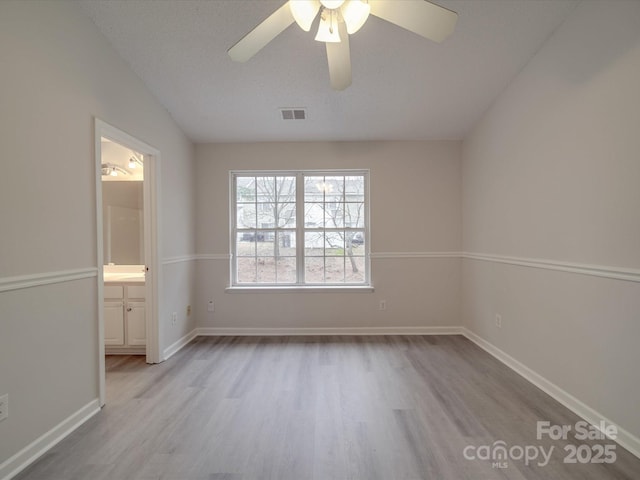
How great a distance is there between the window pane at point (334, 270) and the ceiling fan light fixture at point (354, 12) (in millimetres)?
2809

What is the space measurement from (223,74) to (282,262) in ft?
7.28

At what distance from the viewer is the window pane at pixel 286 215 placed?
4.02 meters

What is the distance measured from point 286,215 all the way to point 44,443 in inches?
115

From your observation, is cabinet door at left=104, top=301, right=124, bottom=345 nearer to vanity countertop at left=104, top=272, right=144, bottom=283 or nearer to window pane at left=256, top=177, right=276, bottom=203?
vanity countertop at left=104, top=272, right=144, bottom=283

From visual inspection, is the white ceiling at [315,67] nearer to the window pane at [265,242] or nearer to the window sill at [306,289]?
the window pane at [265,242]

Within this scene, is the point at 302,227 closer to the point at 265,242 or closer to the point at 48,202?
the point at 265,242

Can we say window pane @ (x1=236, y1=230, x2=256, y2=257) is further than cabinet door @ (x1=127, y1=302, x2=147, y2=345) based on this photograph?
Answer: Yes

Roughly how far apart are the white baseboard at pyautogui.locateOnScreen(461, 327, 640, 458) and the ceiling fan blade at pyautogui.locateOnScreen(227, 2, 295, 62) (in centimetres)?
298

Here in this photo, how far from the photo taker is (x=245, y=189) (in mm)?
4039

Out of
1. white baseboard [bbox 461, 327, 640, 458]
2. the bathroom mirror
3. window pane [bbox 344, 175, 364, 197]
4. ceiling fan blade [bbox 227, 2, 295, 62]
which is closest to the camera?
ceiling fan blade [bbox 227, 2, 295, 62]

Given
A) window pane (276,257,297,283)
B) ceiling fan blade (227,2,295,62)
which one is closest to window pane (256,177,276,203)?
window pane (276,257,297,283)

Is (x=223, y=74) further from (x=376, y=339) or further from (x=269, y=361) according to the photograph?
(x=376, y=339)

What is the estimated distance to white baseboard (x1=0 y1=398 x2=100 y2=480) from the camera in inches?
63.4

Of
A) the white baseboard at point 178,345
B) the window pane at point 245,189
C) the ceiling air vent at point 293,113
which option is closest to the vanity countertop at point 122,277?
the white baseboard at point 178,345
